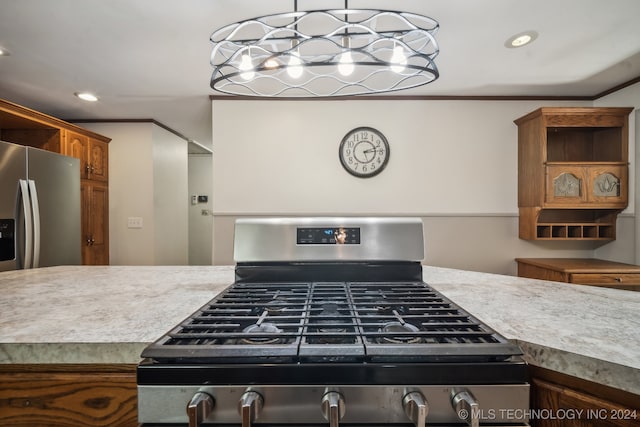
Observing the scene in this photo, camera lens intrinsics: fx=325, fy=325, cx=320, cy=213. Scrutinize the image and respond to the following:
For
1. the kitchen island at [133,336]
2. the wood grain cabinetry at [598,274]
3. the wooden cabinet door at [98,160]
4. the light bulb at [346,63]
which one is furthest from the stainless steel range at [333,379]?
the wooden cabinet door at [98,160]

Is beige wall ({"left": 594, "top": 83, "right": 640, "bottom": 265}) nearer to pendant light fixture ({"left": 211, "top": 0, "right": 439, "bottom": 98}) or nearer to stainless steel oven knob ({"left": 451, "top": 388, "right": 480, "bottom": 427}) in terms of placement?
pendant light fixture ({"left": 211, "top": 0, "right": 439, "bottom": 98})

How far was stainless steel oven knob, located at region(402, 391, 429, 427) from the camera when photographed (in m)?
0.59

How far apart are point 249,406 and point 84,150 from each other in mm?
3702

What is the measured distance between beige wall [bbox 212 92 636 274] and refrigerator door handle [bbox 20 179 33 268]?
1382 millimetres

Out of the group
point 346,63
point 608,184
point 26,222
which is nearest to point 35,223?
point 26,222

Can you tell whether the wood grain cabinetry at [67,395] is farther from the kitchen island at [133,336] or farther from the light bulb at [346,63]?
the light bulb at [346,63]

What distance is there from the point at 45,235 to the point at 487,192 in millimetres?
3912

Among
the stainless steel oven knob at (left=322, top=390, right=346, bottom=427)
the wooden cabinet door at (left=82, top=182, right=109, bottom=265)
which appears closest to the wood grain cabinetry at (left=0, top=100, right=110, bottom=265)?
the wooden cabinet door at (left=82, top=182, right=109, bottom=265)

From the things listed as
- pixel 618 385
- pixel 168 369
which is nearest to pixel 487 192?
pixel 618 385

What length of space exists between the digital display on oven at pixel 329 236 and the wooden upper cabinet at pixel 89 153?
304 centimetres

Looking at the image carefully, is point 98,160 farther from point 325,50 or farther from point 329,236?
point 329,236

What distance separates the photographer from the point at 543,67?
251 centimetres

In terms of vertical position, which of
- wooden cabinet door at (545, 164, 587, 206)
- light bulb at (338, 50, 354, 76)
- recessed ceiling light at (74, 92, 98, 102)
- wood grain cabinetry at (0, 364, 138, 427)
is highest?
recessed ceiling light at (74, 92, 98, 102)

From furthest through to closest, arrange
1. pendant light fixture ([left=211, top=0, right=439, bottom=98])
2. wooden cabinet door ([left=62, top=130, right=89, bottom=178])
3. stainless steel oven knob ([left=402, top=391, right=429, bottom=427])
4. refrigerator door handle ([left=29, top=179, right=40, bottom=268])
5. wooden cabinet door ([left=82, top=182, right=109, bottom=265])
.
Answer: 1. wooden cabinet door ([left=82, top=182, right=109, bottom=265])
2. wooden cabinet door ([left=62, top=130, right=89, bottom=178])
3. refrigerator door handle ([left=29, top=179, right=40, bottom=268])
4. pendant light fixture ([left=211, top=0, right=439, bottom=98])
5. stainless steel oven knob ([left=402, top=391, right=429, bottom=427])
